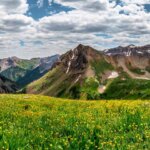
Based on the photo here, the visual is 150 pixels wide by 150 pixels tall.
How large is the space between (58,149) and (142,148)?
275cm

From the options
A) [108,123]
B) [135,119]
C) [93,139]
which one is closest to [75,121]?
[108,123]

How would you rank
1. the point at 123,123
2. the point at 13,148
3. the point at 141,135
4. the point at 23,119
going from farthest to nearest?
the point at 23,119, the point at 123,123, the point at 141,135, the point at 13,148

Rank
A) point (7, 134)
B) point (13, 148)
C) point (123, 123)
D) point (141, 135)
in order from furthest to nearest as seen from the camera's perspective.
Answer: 1. point (123, 123)
2. point (141, 135)
3. point (7, 134)
4. point (13, 148)

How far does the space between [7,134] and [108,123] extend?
17.5ft

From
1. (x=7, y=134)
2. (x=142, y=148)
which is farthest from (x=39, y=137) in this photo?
(x=142, y=148)

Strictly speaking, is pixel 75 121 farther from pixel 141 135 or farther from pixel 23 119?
pixel 141 135

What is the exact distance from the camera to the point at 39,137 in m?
13.6

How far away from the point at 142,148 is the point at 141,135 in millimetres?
2218

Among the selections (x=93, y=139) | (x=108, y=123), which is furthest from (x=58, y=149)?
(x=108, y=123)

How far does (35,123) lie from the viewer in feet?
57.4

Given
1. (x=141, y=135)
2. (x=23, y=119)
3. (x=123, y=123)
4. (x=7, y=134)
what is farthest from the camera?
(x=23, y=119)

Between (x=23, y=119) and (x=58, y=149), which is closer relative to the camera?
(x=58, y=149)

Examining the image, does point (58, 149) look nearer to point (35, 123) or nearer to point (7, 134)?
point (7, 134)

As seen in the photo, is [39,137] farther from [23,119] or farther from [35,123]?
[23,119]
